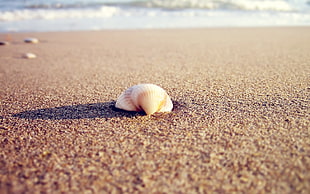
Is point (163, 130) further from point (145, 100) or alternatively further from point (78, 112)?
point (78, 112)

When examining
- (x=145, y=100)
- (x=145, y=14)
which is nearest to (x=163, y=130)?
(x=145, y=100)

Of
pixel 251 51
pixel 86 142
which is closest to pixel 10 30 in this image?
pixel 251 51

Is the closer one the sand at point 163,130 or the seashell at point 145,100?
the sand at point 163,130

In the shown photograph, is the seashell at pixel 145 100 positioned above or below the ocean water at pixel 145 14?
below

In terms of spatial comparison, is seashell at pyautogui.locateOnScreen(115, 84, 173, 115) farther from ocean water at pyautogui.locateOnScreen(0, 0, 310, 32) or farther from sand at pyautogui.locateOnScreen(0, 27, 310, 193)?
ocean water at pyautogui.locateOnScreen(0, 0, 310, 32)

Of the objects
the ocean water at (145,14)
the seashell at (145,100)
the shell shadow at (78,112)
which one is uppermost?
the ocean water at (145,14)

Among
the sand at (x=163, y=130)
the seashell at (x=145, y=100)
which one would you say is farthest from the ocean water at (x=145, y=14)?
the seashell at (x=145, y=100)

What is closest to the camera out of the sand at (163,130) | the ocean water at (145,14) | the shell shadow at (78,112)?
the sand at (163,130)

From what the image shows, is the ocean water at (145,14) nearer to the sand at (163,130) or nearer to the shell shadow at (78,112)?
the sand at (163,130)
